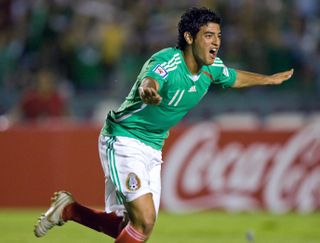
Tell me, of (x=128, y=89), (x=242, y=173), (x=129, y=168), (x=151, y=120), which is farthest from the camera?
(x=128, y=89)

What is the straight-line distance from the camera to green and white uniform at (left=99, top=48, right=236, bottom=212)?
7398 millimetres

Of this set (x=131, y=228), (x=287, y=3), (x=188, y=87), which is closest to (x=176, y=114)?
(x=188, y=87)

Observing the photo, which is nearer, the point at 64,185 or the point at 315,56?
the point at 64,185

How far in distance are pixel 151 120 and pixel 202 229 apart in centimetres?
445

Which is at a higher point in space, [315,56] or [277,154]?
[315,56]

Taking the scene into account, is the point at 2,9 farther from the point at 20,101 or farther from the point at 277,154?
the point at 277,154

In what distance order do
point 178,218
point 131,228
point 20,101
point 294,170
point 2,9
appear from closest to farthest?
point 131,228 < point 178,218 < point 294,170 < point 20,101 < point 2,9

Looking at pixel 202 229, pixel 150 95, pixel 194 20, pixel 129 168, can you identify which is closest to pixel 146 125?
pixel 129 168

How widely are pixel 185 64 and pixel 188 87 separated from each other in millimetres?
185

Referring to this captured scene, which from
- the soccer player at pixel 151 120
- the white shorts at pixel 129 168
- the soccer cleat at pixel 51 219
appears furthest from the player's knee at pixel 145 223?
the soccer cleat at pixel 51 219

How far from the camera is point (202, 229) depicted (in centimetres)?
1182

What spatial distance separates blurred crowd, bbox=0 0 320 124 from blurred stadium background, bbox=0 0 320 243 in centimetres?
2

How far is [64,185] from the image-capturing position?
47.1 feet

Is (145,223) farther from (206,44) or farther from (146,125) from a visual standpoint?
(206,44)
